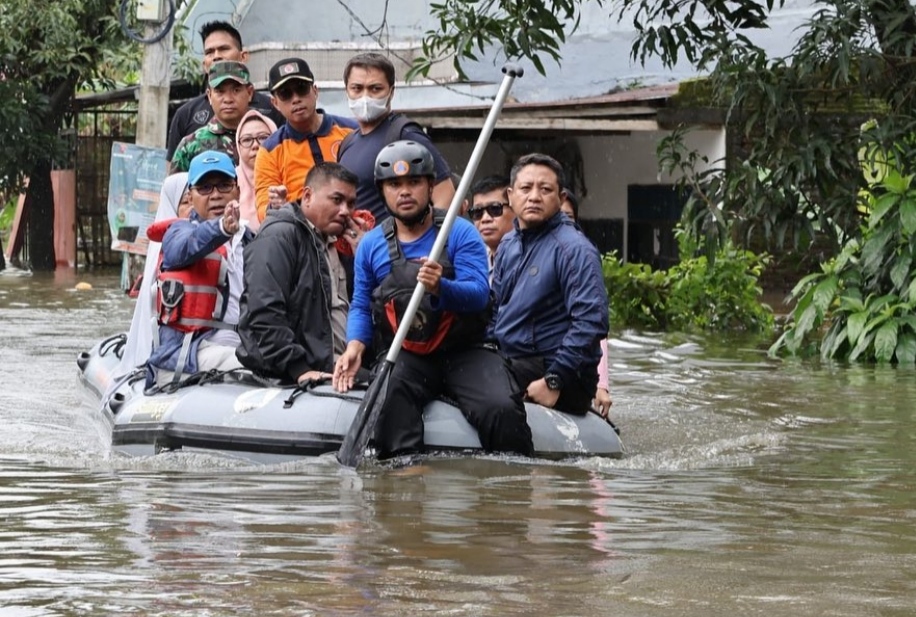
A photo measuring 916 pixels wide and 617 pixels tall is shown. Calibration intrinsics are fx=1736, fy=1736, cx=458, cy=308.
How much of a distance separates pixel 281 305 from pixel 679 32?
160 inches

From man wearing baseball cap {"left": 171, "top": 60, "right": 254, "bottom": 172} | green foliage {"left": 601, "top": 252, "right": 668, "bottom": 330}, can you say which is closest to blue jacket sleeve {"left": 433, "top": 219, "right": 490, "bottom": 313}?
man wearing baseball cap {"left": 171, "top": 60, "right": 254, "bottom": 172}

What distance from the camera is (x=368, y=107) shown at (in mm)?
9047

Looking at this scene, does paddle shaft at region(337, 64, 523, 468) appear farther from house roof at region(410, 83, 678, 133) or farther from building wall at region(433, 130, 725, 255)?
building wall at region(433, 130, 725, 255)

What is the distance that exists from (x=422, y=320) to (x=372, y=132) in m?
1.45

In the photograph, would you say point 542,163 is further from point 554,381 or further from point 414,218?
point 554,381

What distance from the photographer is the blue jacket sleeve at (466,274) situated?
8.03m

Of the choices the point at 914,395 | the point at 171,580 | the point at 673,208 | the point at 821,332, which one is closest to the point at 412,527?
the point at 171,580

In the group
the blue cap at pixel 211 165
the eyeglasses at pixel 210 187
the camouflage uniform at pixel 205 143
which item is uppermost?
the camouflage uniform at pixel 205 143

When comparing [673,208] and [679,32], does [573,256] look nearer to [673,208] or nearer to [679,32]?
[679,32]

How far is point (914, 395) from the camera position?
11.2 meters

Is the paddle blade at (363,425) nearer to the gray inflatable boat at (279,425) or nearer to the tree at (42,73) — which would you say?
the gray inflatable boat at (279,425)

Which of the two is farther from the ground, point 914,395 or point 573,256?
point 573,256

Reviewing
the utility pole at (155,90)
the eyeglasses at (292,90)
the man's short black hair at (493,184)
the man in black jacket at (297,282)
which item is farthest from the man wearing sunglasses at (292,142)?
the utility pole at (155,90)

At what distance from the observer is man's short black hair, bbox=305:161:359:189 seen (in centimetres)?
847
